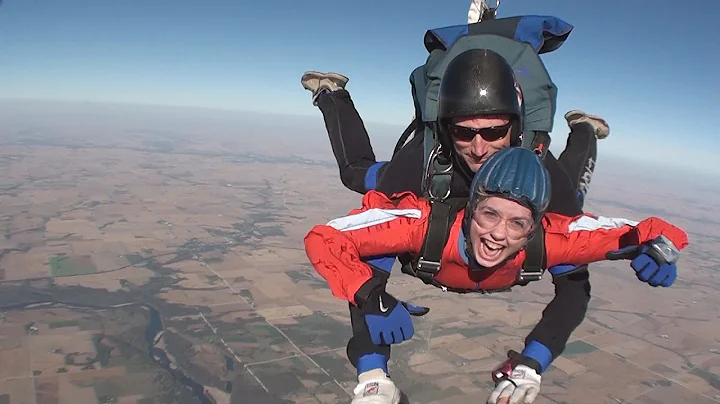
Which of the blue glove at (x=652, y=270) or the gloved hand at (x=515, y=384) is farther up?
the blue glove at (x=652, y=270)

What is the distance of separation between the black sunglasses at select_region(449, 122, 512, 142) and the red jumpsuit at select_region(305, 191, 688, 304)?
1.17ft

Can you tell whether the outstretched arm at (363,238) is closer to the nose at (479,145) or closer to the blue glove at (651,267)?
the nose at (479,145)

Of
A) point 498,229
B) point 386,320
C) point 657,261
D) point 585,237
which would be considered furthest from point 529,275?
point 386,320

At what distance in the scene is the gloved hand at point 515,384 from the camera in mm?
2073

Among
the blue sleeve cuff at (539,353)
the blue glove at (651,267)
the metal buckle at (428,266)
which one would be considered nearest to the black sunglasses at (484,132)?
A: the metal buckle at (428,266)

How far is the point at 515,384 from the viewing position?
214 centimetres

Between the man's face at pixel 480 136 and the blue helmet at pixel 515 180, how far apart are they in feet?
0.49

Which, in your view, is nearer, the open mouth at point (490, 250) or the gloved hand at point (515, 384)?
the open mouth at point (490, 250)

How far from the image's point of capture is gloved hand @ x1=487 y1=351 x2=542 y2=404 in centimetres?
207

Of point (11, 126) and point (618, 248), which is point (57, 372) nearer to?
point (618, 248)

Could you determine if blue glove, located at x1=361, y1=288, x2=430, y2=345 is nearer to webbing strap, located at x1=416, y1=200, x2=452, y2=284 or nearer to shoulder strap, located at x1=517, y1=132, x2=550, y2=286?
webbing strap, located at x1=416, y1=200, x2=452, y2=284

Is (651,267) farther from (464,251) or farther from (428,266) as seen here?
(428,266)

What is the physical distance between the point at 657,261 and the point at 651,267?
33mm

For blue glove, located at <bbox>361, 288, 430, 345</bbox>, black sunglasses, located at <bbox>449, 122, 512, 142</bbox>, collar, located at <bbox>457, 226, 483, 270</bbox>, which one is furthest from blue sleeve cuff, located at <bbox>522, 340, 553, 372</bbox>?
black sunglasses, located at <bbox>449, 122, 512, 142</bbox>
